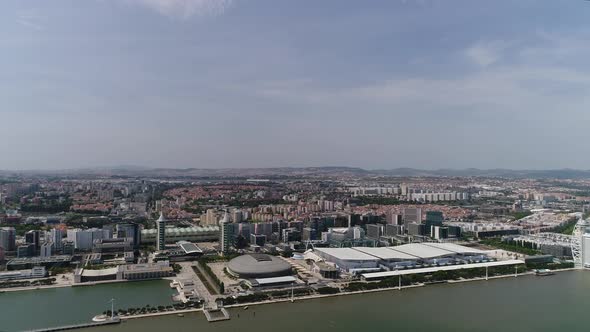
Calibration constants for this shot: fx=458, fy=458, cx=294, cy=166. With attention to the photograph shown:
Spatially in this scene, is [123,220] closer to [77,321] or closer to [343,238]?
[343,238]

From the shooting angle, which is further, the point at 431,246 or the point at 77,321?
the point at 431,246

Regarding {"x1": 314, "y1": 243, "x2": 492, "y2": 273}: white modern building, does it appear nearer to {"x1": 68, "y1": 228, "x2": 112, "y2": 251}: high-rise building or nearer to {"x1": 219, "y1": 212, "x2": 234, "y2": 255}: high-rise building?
{"x1": 219, "y1": 212, "x2": 234, "y2": 255}: high-rise building

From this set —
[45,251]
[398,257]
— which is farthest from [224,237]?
[398,257]

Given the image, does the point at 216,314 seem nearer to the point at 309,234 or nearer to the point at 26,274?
the point at 26,274

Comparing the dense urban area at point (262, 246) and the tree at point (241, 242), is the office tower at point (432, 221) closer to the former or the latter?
the dense urban area at point (262, 246)

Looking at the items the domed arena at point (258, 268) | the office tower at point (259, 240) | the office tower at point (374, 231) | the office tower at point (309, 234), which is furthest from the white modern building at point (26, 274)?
the office tower at point (374, 231)

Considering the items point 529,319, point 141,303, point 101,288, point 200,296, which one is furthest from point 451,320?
point 101,288

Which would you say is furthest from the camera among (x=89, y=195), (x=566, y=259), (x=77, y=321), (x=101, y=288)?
(x=89, y=195)
